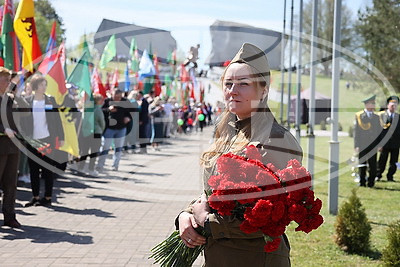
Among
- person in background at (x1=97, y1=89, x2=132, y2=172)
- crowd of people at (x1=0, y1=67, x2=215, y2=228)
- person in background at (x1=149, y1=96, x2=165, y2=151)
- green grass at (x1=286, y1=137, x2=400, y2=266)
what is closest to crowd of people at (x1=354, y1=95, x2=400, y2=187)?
green grass at (x1=286, y1=137, x2=400, y2=266)

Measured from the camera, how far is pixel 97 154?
14.6 meters

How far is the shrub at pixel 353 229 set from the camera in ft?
21.4

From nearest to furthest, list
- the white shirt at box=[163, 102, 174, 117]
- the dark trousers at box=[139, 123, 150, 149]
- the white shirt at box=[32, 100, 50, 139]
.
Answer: the white shirt at box=[32, 100, 50, 139] → the dark trousers at box=[139, 123, 150, 149] → the white shirt at box=[163, 102, 174, 117]

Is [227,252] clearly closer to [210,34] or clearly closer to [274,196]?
[274,196]

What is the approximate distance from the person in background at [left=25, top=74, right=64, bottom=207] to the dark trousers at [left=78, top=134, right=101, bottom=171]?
4.47m

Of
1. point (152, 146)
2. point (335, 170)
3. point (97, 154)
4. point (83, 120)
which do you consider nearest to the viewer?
point (335, 170)

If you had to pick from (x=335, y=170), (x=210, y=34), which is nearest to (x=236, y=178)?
(x=210, y=34)

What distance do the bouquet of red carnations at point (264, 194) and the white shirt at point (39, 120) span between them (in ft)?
22.7

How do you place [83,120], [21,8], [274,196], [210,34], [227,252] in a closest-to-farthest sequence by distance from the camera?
[274,196] < [227,252] < [210,34] < [21,8] < [83,120]

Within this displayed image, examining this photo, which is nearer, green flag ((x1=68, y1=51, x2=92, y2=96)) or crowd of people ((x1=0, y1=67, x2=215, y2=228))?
crowd of people ((x1=0, y1=67, x2=215, y2=228))

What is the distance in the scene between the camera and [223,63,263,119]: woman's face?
274cm

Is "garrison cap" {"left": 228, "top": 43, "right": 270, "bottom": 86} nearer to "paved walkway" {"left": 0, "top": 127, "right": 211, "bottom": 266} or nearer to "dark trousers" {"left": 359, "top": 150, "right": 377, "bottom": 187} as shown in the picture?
"paved walkway" {"left": 0, "top": 127, "right": 211, "bottom": 266}

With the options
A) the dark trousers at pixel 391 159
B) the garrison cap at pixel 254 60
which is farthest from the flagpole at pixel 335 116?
the garrison cap at pixel 254 60

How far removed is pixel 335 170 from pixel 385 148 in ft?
16.5
